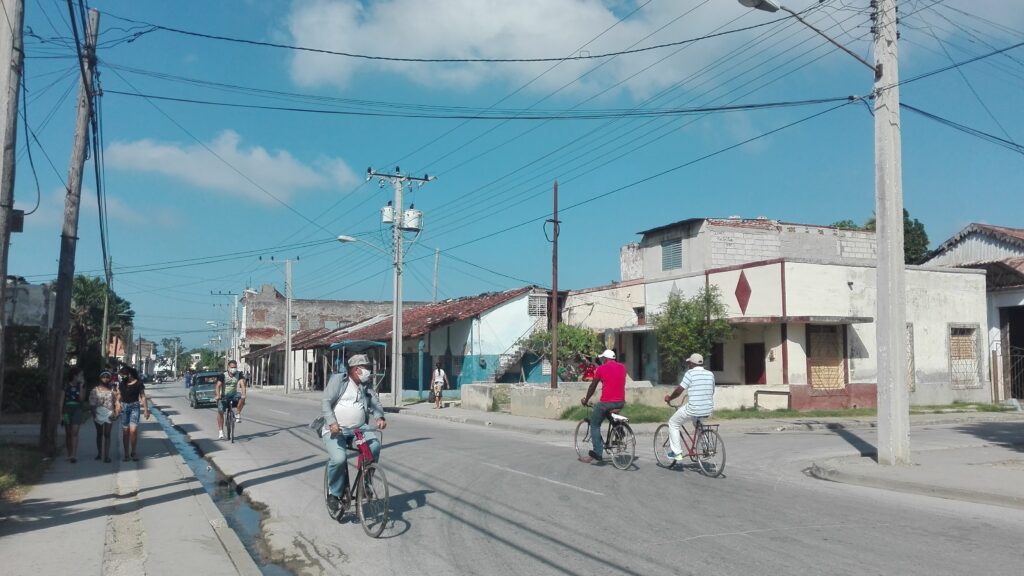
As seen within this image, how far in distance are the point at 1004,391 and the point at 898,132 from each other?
21.8 m

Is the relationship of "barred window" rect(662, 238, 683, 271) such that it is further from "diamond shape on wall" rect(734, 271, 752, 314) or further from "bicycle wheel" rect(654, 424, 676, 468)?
"bicycle wheel" rect(654, 424, 676, 468)

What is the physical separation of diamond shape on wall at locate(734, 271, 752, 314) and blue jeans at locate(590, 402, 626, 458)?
15.5 m

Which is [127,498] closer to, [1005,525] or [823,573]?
[823,573]

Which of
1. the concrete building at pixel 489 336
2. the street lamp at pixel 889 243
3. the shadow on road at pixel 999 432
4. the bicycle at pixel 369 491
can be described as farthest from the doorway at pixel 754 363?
the bicycle at pixel 369 491

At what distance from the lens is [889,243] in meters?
Answer: 13.6

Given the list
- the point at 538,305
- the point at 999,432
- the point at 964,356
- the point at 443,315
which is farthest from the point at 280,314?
the point at 999,432

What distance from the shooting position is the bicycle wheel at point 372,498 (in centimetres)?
820

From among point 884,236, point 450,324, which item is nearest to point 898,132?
point 884,236

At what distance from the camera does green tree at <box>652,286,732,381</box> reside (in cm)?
2658

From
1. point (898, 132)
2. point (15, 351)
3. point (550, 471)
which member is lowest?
point (550, 471)

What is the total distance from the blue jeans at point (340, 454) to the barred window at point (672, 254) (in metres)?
26.5

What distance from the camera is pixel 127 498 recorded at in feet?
34.5

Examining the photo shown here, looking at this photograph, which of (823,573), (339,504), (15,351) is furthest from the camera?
(15,351)

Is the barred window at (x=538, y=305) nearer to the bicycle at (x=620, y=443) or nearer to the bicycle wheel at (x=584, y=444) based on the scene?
the bicycle wheel at (x=584, y=444)
